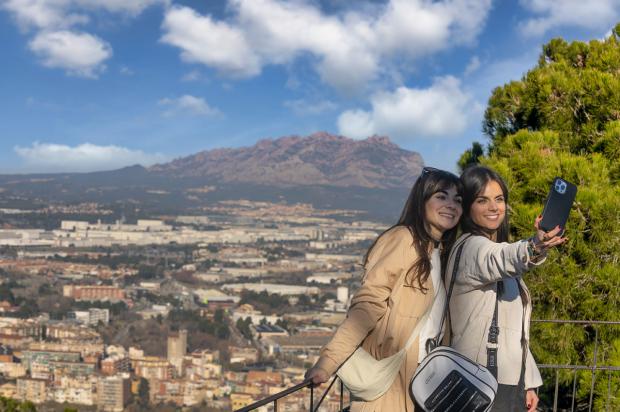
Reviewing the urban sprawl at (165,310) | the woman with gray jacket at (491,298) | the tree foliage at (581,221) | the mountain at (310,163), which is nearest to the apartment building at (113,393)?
the urban sprawl at (165,310)

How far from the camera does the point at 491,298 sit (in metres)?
1.86

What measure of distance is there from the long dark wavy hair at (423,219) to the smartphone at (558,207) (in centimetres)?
28

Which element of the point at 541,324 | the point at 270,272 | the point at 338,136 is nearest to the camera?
the point at 541,324

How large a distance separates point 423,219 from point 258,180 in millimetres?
139911

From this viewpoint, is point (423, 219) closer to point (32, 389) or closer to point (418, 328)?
point (418, 328)

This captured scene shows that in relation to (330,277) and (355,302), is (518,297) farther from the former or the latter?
(330,277)

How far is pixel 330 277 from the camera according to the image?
1996 inches

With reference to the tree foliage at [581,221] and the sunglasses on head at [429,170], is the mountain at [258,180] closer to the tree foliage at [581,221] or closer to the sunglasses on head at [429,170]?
the tree foliage at [581,221]

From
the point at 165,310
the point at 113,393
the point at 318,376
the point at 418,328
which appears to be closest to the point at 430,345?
the point at 418,328

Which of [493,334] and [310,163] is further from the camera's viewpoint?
[310,163]

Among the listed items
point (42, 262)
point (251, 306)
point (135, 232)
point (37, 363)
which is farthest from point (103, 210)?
point (37, 363)

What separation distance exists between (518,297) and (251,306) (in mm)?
39224

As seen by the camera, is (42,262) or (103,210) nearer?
(42,262)

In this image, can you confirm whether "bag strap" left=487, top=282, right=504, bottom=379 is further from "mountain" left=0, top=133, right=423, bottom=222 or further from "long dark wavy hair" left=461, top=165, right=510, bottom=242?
"mountain" left=0, top=133, right=423, bottom=222
